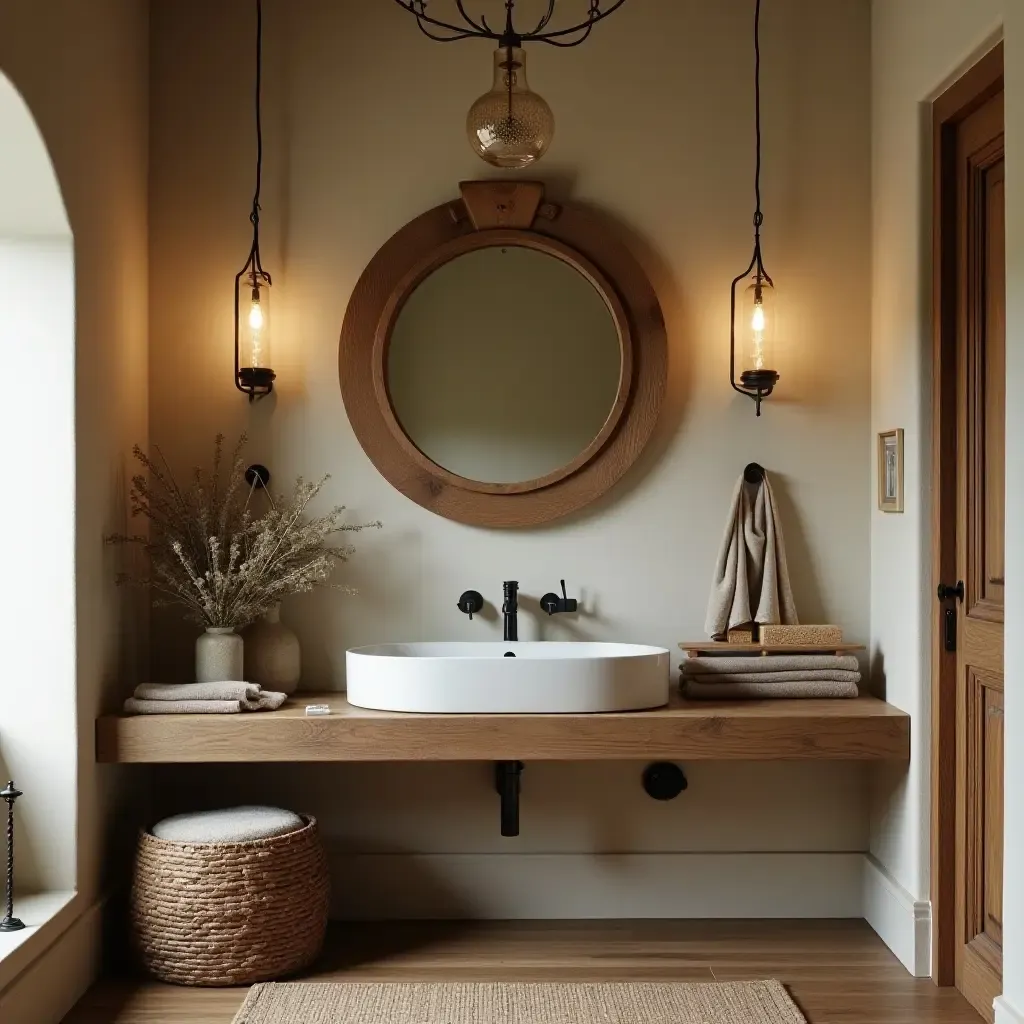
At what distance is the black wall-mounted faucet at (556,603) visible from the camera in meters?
3.35

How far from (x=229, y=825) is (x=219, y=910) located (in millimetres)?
205

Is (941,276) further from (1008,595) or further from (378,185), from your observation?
(378,185)

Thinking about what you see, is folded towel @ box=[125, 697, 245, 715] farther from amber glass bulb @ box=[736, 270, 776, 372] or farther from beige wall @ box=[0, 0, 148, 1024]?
amber glass bulb @ box=[736, 270, 776, 372]

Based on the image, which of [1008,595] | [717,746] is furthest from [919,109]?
[717,746]

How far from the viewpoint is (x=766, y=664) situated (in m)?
3.20

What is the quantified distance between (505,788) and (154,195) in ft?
6.19

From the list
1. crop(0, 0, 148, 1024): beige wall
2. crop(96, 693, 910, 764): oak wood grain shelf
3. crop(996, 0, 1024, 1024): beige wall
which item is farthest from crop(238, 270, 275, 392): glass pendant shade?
crop(996, 0, 1024, 1024): beige wall

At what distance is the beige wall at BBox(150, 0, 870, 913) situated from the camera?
346 centimetres

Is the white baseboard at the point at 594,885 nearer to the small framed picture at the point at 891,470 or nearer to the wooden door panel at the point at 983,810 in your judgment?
the wooden door panel at the point at 983,810

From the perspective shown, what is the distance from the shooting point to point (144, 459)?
10.5 feet

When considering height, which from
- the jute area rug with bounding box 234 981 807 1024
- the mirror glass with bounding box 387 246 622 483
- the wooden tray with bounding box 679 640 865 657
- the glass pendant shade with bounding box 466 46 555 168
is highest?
the glass pendant shade with bounding box 466 46 555 168

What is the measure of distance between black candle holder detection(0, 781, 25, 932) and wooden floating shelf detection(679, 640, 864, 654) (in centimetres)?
165

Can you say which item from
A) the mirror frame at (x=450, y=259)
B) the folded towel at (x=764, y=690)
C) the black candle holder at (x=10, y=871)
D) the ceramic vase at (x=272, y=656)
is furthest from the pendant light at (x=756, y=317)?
the black candle holder at (x=10, y=871)

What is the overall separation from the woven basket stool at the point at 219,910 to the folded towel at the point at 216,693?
1.06 ft
